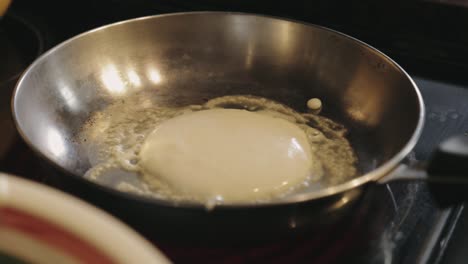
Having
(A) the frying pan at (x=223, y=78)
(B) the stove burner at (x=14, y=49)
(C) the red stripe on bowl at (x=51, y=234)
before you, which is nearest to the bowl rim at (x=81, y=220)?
(C) the red stripe on bowl at (x=51, y=234)

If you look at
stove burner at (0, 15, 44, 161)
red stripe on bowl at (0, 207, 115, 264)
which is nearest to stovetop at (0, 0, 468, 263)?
stove burner at (0, 15, 44, 161)

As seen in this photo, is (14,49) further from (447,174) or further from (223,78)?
(447,174)

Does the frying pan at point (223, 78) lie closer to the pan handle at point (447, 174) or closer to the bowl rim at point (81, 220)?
the pan handle at point (447, 174)

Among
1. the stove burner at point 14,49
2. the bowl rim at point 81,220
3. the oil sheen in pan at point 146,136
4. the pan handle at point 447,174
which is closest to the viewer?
the bowl rim at point 81,220

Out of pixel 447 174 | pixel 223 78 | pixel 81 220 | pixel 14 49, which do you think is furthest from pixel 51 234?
pixel 14 49

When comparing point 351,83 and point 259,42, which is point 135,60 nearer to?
point 259,42

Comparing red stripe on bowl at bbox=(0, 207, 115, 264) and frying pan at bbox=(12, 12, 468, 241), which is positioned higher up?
red stripe on bowl at bbox=(0, 207, 115, 264)

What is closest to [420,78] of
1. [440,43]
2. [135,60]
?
[440,43]

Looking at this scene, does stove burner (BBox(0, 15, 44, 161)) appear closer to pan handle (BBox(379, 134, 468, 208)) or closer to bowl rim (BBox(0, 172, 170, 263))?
bowl rim (BBox(0, 172, 170, 263))
